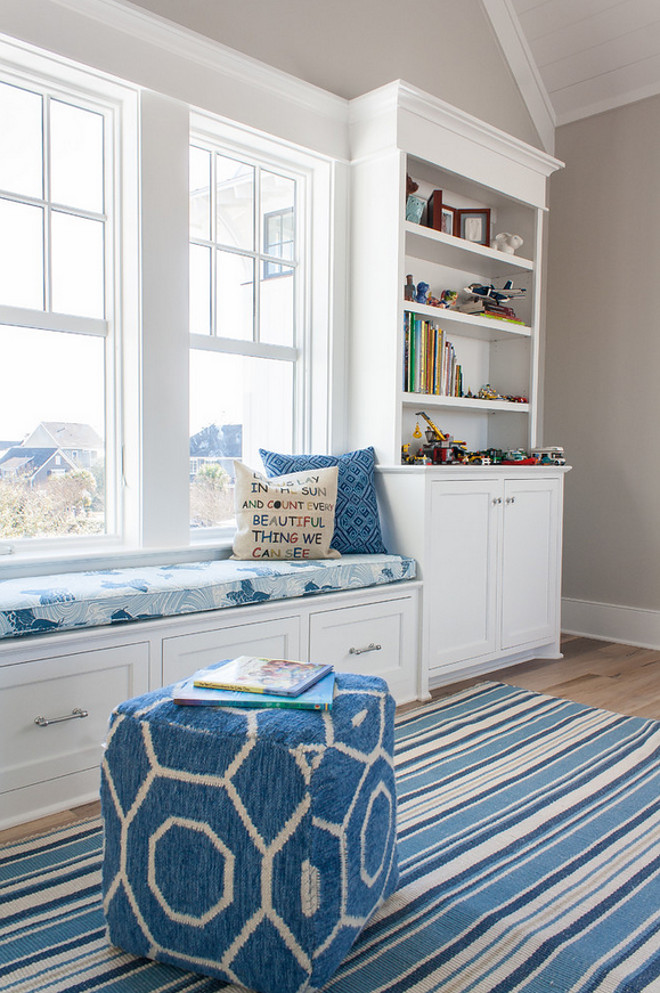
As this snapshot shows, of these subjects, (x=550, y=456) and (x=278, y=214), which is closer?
(x=278, y=214)

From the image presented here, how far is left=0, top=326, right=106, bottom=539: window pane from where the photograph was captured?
2498 millimetres

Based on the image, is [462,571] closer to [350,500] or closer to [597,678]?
[350,500]

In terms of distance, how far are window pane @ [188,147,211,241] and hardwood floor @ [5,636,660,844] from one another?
77.6 inches

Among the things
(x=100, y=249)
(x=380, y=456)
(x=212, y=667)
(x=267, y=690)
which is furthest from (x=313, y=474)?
(x=267, y=690)

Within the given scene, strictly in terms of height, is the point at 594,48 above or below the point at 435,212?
above

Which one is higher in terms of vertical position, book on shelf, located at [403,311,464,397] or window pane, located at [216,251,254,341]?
window pane, located at [216,251,254,341]

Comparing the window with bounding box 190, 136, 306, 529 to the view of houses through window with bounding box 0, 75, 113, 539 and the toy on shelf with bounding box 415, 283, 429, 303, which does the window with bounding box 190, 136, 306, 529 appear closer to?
the view of houses through window with bounding box 0, 75, 113, 539

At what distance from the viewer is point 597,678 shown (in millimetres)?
3342

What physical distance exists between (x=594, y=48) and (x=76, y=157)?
9.28 feet

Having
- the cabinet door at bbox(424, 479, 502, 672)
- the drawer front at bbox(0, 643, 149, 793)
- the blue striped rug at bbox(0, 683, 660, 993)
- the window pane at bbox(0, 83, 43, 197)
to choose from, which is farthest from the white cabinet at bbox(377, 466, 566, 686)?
the window pane at bbox(0, 83, 43, 197)

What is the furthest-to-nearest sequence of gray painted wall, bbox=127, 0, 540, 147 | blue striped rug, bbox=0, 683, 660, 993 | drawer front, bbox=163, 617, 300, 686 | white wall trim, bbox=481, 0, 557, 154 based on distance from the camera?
white wall trim, bbox=481, 0, 557, 154, gray painted wall, bbox=127, 0, 540, 147, drawer front, bbox=163, 617, 300, 686, blue striped rug, bbox=0, 683, 660, 993

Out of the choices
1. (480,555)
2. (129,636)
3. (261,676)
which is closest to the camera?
(261,676)

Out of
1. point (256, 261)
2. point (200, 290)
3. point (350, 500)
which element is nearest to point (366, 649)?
point (350, 500)

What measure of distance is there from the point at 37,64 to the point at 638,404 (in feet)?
10.1
